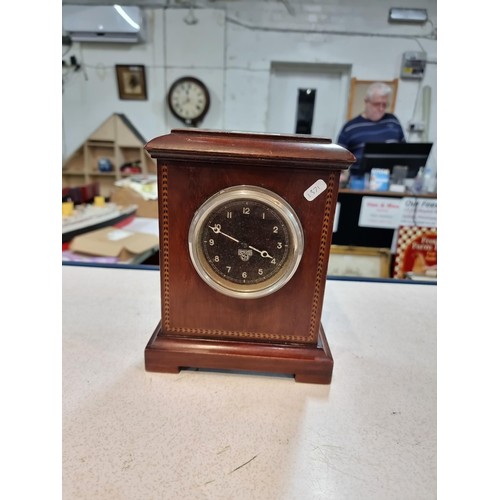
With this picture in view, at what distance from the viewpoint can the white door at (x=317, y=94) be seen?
3090 millimetres

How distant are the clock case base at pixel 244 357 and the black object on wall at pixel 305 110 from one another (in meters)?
2.86

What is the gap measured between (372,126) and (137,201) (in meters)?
2.05

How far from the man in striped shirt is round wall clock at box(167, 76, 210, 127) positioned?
1267 millimetres

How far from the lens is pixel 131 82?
3.14 metres

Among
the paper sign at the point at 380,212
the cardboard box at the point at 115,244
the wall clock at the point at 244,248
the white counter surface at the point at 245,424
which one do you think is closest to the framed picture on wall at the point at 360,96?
the paper sign at the point at 380,212

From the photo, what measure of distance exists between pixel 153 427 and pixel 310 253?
0.38 m

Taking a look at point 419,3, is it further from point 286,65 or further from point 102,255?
point 102,255

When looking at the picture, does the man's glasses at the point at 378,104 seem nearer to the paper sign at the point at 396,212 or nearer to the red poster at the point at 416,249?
the paper sign at the point at 396,212

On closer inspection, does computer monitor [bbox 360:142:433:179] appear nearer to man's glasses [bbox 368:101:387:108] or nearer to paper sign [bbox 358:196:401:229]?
paper sign [bbox 358:196:401:229]

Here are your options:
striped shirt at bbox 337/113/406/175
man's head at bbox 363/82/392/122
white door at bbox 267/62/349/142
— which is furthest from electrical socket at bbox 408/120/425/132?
white door at bbox 267/62/349/142

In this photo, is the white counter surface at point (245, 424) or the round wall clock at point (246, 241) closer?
the white counter surface at point (245, 424)

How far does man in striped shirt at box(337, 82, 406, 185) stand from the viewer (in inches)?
115

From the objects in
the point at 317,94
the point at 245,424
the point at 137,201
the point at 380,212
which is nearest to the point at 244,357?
the point at 245,424

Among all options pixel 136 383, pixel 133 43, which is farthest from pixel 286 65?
pixel 136 383
